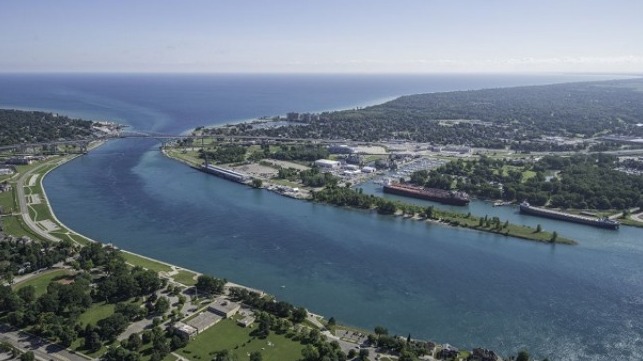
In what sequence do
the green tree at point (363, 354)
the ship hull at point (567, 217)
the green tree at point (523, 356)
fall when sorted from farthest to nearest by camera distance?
the ship hull at point (567, 217) < the green tree at point (363, 354) < the green tree at point (523, 356)

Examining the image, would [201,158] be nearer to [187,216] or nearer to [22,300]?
[187,216]

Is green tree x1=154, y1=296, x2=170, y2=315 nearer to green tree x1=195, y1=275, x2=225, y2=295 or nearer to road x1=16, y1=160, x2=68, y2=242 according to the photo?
green tree x1=195, y1=275, x2=225, y2=295

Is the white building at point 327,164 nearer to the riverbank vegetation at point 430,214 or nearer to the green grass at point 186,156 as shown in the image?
the riverbank vegetation at point 430,214

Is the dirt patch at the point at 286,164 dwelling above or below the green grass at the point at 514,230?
below

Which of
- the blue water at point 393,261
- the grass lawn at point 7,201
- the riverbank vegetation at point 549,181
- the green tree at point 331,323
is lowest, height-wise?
the blue water at point 393,261

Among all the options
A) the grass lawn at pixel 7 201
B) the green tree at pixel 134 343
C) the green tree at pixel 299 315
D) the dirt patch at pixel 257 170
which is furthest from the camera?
the dirt patch at pixel 257 170

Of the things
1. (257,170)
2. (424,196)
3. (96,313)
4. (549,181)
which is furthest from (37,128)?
(549,181)

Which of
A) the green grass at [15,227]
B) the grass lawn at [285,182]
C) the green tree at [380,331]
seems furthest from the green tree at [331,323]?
the grass lawn at [285,182]
